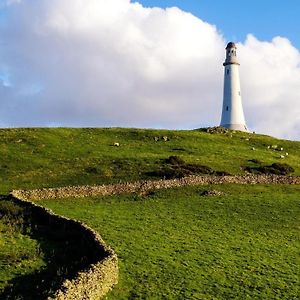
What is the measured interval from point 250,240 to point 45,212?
15126mm

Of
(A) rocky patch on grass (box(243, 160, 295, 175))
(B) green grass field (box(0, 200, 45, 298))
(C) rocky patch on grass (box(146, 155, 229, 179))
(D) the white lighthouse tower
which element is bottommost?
(B) green grass field (box(0, 200, 45, 298))

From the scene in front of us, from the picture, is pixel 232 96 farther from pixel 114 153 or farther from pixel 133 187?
pixel 133 187

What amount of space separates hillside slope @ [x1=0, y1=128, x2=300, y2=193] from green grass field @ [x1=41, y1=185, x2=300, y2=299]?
8.92 metres

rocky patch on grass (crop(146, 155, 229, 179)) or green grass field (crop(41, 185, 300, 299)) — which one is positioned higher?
rocky patch on grass (crop(146, 155, 229, 179))

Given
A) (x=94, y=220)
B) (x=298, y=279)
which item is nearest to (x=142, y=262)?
(x=298, y=279)

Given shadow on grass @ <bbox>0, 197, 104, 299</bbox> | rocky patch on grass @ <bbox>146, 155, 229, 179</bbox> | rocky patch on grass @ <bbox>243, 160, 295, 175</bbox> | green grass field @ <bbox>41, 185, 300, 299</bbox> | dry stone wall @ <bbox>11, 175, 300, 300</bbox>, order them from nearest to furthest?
1. dry stone wall @ <bbox>11, 175, 300, 300</bbox>
2. shadow on grass @ <bbox>0, 197, 104, 299</bbox>
3. green grass field @ <bbox>41, 185, 300, 299</bbox>
4. rocky patch on grass @ <bbox>146, 155, 229, 179</bbox>
5. rocky patch on grass @ <bbox>243, 160, 295, 175</bbox>

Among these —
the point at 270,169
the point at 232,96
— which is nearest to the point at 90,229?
the point at 270,169

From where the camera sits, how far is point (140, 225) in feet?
130

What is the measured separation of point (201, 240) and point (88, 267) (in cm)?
1265

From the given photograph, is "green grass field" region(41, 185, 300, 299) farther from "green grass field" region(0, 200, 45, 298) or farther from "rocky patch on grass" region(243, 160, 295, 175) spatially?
"rocky patch on grass" region(243, 160, 295, 175)

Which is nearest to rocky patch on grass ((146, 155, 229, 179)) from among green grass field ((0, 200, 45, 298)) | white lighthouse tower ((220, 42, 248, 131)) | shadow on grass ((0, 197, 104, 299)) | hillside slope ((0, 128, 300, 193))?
hillside slope ((0, 128, 300, 193))

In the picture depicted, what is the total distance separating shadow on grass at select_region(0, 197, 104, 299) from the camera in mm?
24297

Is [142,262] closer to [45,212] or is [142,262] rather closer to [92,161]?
[45,212]

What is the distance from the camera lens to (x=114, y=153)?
71688 mm
